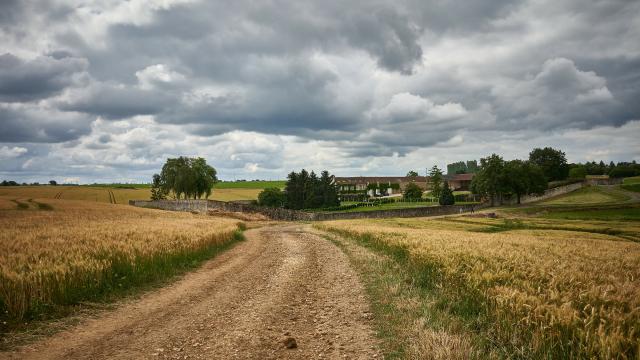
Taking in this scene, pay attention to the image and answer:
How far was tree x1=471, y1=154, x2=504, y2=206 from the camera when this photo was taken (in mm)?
104312

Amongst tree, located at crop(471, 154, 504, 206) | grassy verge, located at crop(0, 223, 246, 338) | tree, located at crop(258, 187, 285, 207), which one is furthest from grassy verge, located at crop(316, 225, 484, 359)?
tree, located at crop(258, 187, 285, 207)

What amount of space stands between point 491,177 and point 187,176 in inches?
3282

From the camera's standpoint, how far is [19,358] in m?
7.15

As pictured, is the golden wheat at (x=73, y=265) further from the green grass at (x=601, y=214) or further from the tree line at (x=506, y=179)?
the tree line at (x=506, y=179)

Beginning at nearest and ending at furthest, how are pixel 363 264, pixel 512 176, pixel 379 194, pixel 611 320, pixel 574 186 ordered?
pixel 611 320 → pixel 363 264 → pixel 512 176 → pixel 574 186 → pixel 379 194

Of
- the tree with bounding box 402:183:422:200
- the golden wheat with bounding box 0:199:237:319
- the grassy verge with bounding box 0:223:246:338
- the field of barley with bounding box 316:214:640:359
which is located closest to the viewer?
the field of barley with bounding box 316:214:640:359

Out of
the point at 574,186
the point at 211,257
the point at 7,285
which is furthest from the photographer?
the point at 574,186

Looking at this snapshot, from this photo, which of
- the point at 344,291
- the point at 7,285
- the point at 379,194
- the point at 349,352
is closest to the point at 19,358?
the point at 7,285

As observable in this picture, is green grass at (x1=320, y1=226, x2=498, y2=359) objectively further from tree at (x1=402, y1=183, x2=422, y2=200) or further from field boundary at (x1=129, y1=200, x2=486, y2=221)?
tree at (x1=402, y1=183, x2=422, y2=200)

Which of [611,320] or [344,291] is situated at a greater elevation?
[611,320]

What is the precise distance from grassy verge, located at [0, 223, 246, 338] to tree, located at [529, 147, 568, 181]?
162844 mm

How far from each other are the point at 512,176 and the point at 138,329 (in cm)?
11063

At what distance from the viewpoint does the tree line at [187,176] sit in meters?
99.8

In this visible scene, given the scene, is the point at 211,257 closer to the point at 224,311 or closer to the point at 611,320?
the point at 224,311
